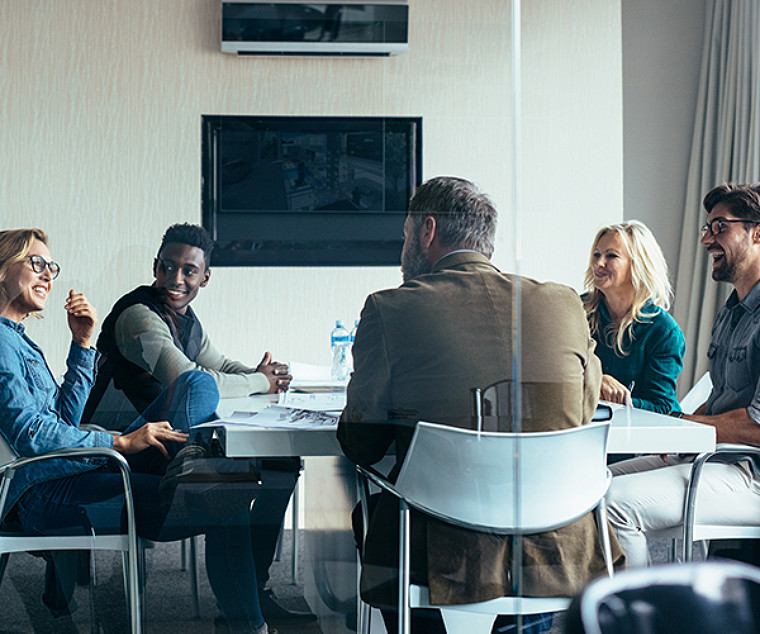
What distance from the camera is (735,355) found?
1.91 m

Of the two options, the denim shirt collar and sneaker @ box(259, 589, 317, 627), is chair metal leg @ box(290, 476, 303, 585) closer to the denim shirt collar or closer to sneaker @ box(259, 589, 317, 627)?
sneaker @ box(259, 589, 317, 627)

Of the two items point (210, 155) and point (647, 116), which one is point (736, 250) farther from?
point (210, 155)

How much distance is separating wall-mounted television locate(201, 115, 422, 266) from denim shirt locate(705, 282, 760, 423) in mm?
876

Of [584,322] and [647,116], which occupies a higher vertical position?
[647,116]

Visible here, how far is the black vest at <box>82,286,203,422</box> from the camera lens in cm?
178

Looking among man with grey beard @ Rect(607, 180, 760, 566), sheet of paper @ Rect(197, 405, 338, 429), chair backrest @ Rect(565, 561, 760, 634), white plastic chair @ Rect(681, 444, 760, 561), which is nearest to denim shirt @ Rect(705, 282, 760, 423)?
man with grey beard @ Rect(607, 180, 760, 566)

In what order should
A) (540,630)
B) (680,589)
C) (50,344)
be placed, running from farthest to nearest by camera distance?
(540,630), (50,344), (680,589)

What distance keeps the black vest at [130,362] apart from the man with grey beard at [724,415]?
1.12 metres

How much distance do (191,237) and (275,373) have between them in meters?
0.40

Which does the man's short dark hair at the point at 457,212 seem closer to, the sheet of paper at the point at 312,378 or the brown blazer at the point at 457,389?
the brown blazer at the point at 457,389

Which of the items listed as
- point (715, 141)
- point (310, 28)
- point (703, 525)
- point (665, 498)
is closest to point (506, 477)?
point (665, 498)

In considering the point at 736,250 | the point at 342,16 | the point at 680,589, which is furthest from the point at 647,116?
the point at 680,589

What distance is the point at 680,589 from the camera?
1.15 metres

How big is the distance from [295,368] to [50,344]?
583 millimetres
